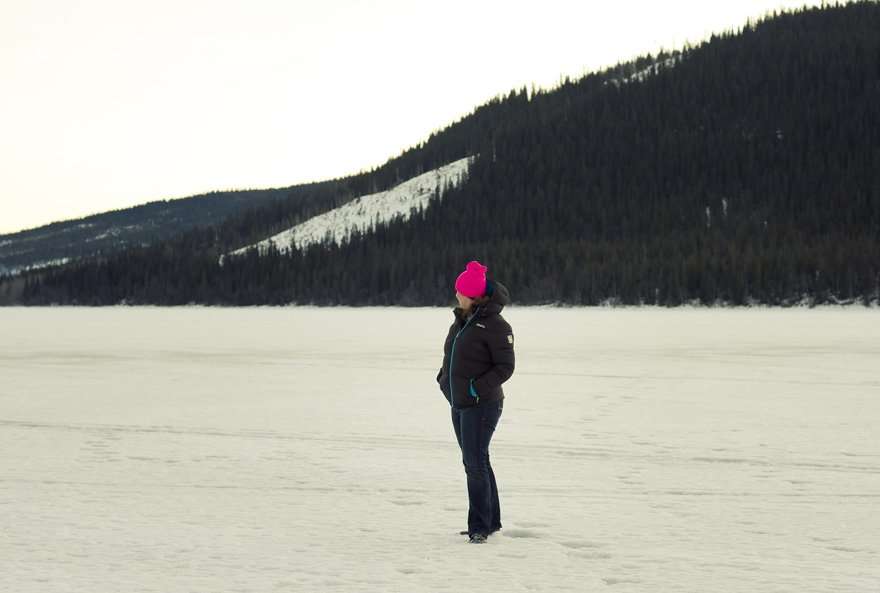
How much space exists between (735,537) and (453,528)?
240 centimetres

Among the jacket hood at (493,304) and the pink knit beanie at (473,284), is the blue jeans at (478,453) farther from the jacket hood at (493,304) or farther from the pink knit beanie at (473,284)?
the pink knit beanie at (473,284)

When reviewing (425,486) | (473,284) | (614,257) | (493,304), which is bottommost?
(425,486)

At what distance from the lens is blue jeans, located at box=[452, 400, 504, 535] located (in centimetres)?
883

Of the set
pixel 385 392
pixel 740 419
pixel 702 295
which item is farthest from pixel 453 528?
pixel 702 295

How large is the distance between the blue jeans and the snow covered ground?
223mm

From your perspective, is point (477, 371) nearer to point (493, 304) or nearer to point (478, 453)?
point (493, 304)

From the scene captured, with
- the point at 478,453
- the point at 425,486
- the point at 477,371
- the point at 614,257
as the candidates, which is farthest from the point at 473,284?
the point at 614,257

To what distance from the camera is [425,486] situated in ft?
37.9

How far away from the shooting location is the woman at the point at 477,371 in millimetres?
8633

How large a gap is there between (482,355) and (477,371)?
14cm

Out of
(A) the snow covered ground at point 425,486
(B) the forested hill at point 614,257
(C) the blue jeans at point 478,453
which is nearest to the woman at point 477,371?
(C) the blue jeans at point 478,453

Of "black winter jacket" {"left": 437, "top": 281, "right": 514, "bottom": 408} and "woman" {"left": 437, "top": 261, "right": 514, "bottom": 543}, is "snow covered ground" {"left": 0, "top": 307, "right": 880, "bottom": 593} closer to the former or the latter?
"woman" {"left": 437, "top": 261, "right": 514, "bottom": 543}

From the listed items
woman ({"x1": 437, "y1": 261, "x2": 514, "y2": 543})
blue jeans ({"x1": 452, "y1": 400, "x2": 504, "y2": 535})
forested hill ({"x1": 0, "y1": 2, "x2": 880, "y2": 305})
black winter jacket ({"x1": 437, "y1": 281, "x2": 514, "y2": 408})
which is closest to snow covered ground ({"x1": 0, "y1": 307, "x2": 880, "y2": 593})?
blue jeans ({"x1": 452, "y1": 400, "x2": 504, "y2": 535})

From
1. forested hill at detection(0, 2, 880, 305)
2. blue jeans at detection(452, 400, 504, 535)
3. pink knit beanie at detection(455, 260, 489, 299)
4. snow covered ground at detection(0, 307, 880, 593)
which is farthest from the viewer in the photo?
forested hill at detection(0, 2, 880, 305)
